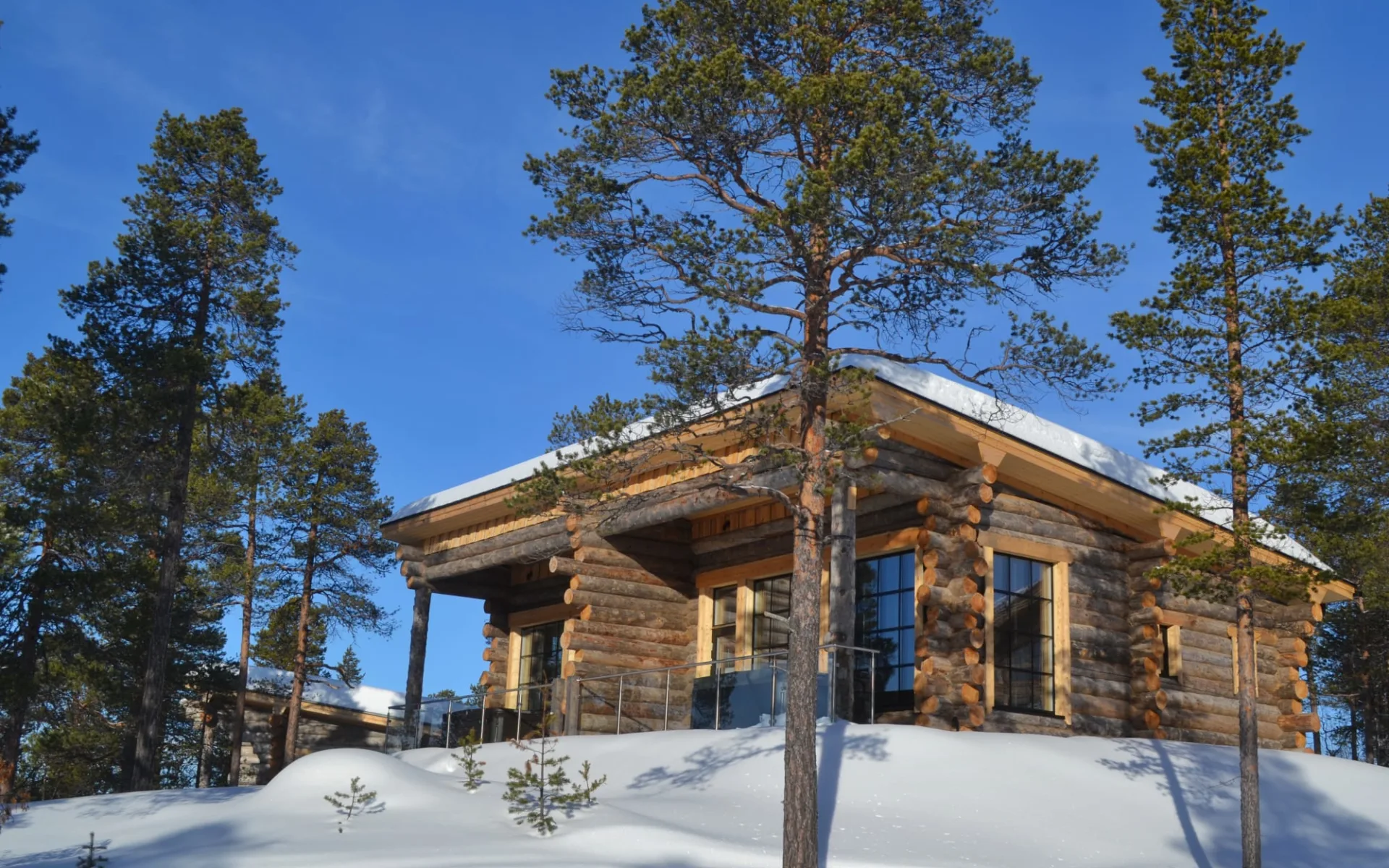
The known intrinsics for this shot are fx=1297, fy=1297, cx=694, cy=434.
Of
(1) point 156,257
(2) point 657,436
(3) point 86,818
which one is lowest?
(3) point 86,818

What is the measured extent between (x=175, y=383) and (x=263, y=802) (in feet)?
35.0

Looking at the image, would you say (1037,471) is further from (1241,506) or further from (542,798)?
(542,798)

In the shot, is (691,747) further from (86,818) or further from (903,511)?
(86,818)

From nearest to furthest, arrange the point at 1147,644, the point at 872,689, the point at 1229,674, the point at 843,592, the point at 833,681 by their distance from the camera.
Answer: the point at 833,681
the point at 843,592
the point at 872,689
the point at 1147,644
the point at 1229,674

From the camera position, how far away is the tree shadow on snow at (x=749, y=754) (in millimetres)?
13125

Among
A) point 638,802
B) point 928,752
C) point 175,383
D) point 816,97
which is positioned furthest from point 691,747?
point 175,383

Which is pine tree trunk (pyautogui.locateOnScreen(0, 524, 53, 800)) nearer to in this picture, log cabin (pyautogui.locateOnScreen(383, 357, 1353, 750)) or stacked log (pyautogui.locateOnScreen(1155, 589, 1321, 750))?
log cabin (pyautogui.locateOnScreen(383, 357, 1353, 750))

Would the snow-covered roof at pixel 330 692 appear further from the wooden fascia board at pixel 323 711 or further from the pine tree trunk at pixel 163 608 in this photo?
the pine tree trunk at pixel 163 608

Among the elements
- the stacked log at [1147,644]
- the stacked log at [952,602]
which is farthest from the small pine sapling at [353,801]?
the stacked log at [1147,644]

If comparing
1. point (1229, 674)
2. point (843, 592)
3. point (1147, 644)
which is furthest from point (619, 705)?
point (1229, 674)

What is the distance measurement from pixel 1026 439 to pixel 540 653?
10930mm

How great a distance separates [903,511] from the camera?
54.9 ft

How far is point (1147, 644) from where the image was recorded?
699 inches

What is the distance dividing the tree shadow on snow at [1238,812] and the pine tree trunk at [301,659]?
57.9 ft
